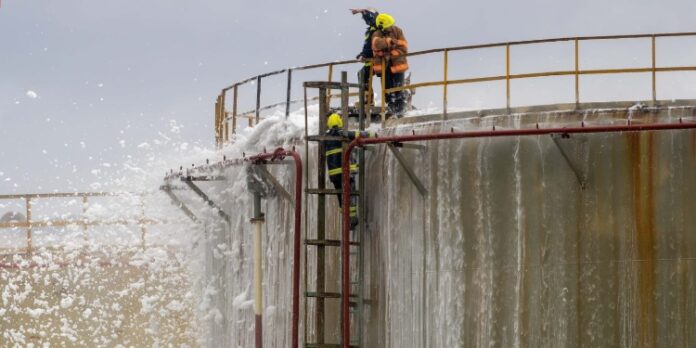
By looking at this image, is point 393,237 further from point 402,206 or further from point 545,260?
point 545,260

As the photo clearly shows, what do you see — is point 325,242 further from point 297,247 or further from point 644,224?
point 644,224

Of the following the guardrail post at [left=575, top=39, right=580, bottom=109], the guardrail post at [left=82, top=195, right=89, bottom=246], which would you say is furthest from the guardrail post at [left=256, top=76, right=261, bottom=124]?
the guardrail post at [left=82, top=195, right=89, bottom=246]

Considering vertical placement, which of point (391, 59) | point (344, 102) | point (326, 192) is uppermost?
point (391, 59)

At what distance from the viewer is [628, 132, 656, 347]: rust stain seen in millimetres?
15578

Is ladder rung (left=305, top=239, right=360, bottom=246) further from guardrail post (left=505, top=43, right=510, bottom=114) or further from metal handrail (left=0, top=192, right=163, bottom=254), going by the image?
metal handrail (left=0, top=192, right=163, bottom=254)

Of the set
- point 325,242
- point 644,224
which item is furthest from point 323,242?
point 644,224

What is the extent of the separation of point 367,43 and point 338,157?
2.49 m

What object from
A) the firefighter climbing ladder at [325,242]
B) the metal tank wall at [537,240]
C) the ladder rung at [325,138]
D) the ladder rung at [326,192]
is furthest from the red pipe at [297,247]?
the metal tank wall at [537,240]

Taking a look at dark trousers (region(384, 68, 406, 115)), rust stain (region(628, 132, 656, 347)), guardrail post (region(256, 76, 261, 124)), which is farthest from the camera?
guardrail post (region(256, 76, 261, 124))

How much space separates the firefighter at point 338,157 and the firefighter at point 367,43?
1.00 meters

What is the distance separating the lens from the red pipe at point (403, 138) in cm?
1544

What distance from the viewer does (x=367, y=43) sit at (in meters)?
19.0

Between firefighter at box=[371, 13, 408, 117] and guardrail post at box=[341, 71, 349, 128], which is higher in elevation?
firefighter at box=[371, 13, 408, 117]

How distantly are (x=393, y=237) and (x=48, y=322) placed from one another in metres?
17.1
